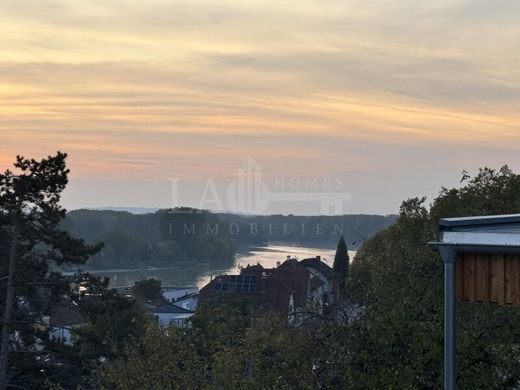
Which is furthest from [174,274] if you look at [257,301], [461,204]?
A: [461,204]

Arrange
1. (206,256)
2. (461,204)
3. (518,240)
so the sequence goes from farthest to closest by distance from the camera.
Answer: (206,256), (461,204), (518,240)

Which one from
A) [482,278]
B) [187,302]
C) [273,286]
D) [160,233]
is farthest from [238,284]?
[160,233]

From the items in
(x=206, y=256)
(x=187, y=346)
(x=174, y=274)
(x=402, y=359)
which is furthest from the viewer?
(x=206, y=256)

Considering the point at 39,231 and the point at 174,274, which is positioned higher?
the point at 39,231

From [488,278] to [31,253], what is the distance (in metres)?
16.9

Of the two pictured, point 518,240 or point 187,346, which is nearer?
point 518,240

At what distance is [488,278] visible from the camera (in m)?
6.61

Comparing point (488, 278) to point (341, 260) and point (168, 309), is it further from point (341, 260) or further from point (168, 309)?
point (341, 260)

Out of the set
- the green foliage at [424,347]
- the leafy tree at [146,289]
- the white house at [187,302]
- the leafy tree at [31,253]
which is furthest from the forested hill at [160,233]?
the green foliage at [424,347]

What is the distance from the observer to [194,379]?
11586 mm

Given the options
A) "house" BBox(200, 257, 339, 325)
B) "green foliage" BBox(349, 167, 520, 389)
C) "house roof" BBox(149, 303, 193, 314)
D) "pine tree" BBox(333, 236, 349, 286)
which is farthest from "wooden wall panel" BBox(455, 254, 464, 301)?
"pine tree" BBox(333, 236, 349, 286)

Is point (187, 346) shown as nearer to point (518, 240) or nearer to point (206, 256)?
point (518, 240)

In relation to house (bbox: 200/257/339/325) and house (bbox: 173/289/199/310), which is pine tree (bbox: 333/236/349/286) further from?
house (bbox: 173/289/199/310)

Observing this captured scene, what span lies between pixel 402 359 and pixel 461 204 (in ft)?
55.2
